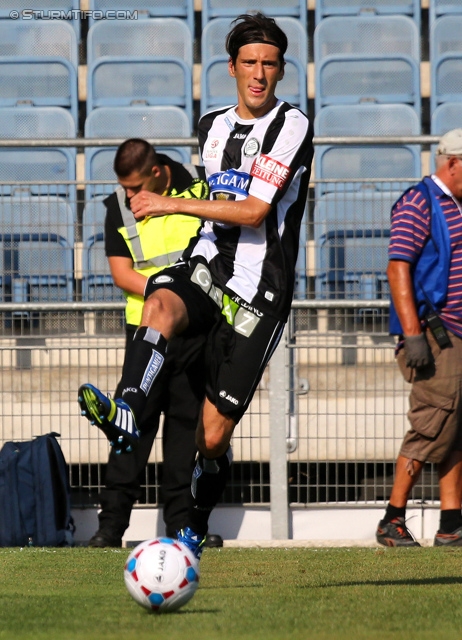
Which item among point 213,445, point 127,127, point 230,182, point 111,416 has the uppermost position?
point 127,127

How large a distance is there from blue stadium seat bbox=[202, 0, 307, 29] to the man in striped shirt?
4.30 m

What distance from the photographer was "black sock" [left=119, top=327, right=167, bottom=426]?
163 inches

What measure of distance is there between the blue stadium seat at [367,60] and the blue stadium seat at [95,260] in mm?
3250

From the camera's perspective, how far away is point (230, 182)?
16.0 ft

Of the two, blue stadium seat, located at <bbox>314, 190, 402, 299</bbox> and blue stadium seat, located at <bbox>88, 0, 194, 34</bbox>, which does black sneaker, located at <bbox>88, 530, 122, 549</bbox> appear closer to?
blue stadium seat, located at <bbox>314, 190, 402, 299</bbox>

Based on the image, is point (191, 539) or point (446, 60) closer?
point (191, 539)

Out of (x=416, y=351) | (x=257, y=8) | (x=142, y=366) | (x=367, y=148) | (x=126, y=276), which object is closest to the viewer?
(x=142, y=366)

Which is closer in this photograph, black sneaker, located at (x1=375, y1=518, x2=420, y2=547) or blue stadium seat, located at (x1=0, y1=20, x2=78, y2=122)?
black sneaker, located at (x1=375, y1=518, x2=420, y2=547)

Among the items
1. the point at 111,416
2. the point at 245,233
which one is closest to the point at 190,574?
the point at 111,416

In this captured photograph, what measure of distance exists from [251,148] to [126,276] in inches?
81.2

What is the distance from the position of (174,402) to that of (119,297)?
4.04 ft

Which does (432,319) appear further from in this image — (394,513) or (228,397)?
(228,397)

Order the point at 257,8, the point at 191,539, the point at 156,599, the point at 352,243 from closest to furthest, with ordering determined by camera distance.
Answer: the point at 156,599
the point at 191,539
the point at 352,243
the point at 257,8

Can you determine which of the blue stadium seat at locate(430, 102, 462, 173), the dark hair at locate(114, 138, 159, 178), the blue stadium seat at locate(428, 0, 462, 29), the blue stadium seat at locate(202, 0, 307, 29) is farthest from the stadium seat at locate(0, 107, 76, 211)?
the blue stadium seat at locate(428, 0, 462, 29)
